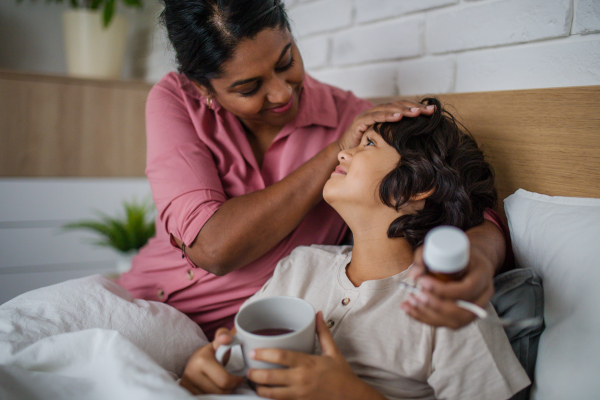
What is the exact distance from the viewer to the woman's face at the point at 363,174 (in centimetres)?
85

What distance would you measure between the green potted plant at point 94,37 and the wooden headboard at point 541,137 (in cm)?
177

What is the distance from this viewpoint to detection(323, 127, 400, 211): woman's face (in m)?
0.85

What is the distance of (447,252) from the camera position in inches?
17.0

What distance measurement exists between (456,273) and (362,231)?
41 centimetres

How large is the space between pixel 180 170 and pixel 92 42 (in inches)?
57.4

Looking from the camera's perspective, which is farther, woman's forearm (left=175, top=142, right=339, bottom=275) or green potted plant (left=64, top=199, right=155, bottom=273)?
green potted plant (left=64, top=199, right=155, bottom=273)

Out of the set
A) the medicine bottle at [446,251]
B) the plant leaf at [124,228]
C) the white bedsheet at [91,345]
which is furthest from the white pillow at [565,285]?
the plant leaf at [124,228]

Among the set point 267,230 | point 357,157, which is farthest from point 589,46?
point 267,230

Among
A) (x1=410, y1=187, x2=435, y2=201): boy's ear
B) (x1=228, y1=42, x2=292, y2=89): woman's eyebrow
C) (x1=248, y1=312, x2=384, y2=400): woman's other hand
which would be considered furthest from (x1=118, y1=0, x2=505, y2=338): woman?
(x1=248, y1=312, x2=384, y2=400): woman's other hand

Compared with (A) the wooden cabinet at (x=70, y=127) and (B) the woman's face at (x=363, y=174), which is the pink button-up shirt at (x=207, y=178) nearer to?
(B) the woman's face at (x=363, y=174)

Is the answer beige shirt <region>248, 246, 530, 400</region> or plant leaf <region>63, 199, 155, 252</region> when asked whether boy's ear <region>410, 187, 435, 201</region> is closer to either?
beige shirt <region>248, 246, 530, 400</region>

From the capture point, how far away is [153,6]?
252 cm

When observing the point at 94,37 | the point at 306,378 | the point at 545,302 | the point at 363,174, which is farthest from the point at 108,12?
the point at 545,302

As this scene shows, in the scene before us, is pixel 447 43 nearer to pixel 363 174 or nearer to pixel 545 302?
pixel 363 174
